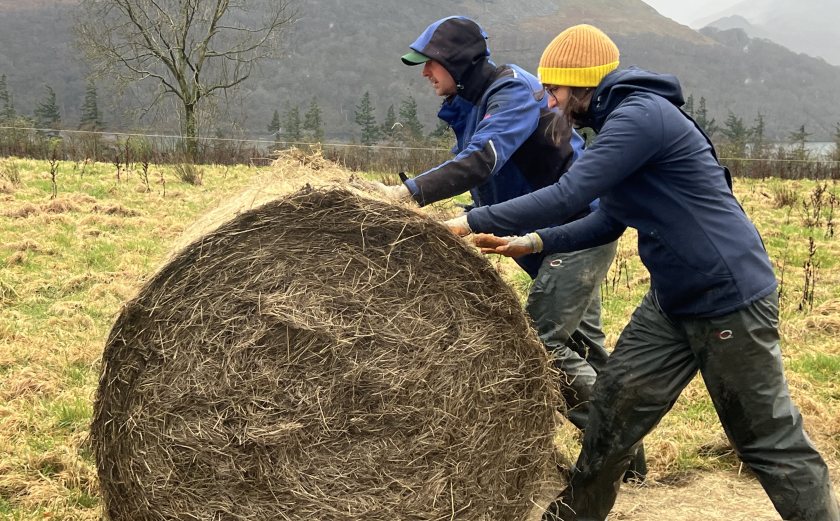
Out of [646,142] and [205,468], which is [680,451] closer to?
[646,142]

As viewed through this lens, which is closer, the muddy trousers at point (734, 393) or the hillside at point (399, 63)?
the muddy trousers at point (734, 393)

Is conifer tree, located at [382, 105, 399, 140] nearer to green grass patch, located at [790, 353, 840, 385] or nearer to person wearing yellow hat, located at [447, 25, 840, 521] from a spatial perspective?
green grass patch, located at [790, 353, 840, 385]

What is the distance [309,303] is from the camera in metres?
2.94

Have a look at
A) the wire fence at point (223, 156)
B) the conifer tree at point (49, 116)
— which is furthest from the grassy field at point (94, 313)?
the conifer tree at point (49, 116)

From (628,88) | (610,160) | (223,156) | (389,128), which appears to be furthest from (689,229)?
(389,128)

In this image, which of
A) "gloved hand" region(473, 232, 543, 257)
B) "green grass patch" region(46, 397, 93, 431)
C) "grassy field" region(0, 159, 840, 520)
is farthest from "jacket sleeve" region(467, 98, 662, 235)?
"green grass patch" region(46, 397, 93, 431)

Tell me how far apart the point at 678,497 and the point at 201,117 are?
29.1 metres

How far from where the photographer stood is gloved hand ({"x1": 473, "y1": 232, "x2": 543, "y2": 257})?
310 centimetres

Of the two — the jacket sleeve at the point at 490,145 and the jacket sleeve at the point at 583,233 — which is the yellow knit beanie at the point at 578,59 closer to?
the jacket sleeve at the point at 490,145

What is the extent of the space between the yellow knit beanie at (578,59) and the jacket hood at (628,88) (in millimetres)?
53

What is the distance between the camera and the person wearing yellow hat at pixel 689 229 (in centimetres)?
271

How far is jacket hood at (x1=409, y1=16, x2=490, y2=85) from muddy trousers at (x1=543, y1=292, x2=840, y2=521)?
148 cm

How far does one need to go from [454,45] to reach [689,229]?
1496 mm

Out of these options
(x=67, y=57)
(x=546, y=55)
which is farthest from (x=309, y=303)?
(x=67, y=57)
